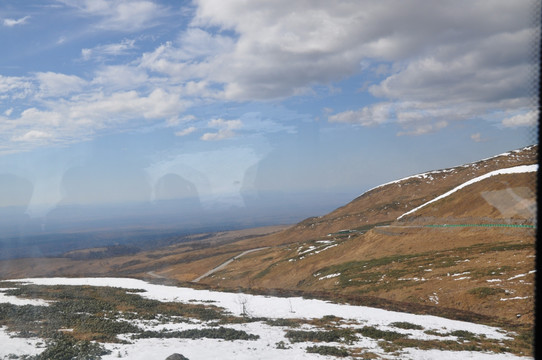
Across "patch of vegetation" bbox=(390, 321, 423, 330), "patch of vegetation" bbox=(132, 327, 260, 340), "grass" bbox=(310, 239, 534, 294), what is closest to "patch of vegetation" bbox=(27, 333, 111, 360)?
"patch of vegetation" bbox=(132, 327, 260, 340)

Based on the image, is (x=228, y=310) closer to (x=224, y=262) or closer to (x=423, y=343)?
(x=423, y=343)

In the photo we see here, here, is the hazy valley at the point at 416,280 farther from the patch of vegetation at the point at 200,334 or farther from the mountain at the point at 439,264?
the patch of vegetation at the point at 200,334

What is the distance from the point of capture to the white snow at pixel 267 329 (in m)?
19.4

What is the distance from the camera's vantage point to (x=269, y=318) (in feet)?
97.4

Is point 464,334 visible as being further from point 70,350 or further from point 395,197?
point 395,197

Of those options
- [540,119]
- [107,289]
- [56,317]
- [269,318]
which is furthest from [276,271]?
[540,119]

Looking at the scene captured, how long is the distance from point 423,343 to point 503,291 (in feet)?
52.0

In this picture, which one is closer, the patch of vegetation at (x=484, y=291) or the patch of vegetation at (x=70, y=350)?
the patch of vegetation at (x=70, y=350)

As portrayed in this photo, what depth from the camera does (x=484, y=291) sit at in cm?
3391

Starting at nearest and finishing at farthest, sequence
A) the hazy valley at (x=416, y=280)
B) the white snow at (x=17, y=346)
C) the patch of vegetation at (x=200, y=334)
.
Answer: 1. the white snow at (x=17, y=346)
2. the hazy valley at (x=416, y=280)
3. the patch of vegetation at (x=200, y=334)

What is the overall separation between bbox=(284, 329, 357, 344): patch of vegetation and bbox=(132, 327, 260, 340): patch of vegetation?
2.46m

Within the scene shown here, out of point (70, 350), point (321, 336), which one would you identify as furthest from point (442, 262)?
point (70, 350)

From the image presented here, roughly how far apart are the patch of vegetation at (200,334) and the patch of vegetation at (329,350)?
13.8 ft

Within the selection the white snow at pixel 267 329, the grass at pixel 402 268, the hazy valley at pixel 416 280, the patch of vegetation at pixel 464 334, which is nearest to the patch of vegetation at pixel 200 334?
the hazy valley at pixel 416 280
